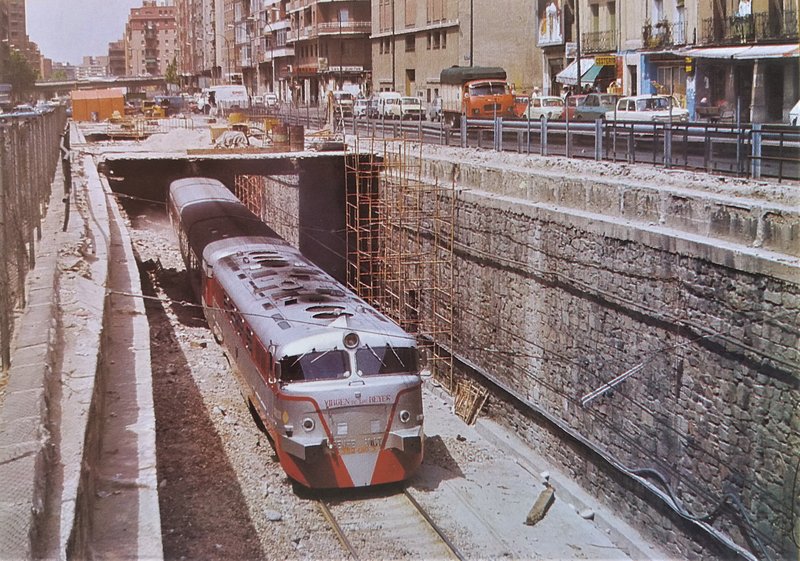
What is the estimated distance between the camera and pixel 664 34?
38.1 meters

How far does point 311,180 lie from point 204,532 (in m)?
19.3

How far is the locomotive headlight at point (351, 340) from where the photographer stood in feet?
44.2

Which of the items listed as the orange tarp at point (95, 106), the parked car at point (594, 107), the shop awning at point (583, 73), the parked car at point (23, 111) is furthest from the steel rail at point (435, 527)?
the orange tarp at point (95, 106)

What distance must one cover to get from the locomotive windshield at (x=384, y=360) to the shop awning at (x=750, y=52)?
20100 mm

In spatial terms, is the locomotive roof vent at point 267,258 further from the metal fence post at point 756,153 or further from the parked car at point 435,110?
the parked car at point 435,110

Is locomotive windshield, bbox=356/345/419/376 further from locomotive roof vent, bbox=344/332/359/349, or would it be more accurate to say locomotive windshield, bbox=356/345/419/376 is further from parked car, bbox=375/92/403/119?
parked car, bbox=375/92/403/119

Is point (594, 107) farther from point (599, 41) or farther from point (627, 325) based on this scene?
point (627, 325)

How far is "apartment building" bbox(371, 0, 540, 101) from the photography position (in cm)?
5381

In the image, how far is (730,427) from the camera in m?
12.0

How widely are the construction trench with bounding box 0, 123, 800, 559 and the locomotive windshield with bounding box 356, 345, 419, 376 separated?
3.10 metres

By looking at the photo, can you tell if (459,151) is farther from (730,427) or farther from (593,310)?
(730,427)

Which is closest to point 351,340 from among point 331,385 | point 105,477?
Answer: point 331,385

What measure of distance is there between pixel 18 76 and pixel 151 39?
7646 centimetres

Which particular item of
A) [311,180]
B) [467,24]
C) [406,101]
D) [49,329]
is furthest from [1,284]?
[467,24]
